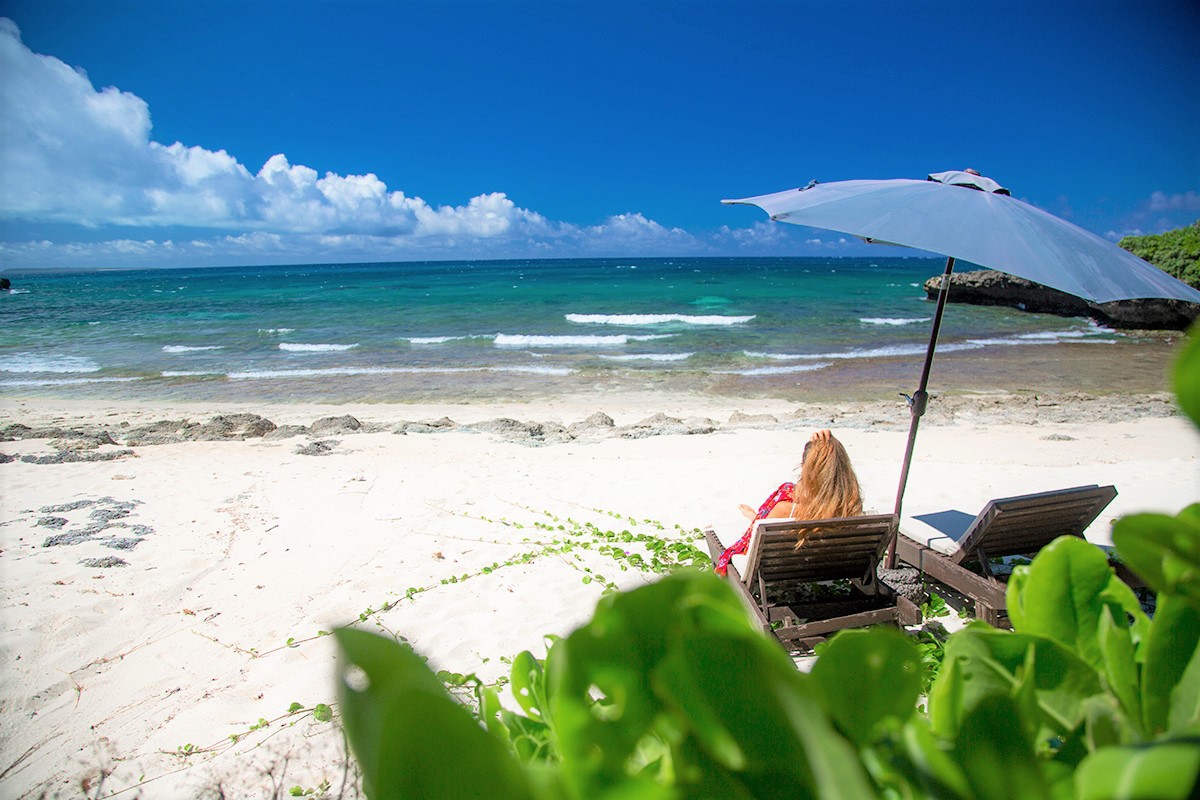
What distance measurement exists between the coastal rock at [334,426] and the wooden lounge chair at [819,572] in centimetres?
799

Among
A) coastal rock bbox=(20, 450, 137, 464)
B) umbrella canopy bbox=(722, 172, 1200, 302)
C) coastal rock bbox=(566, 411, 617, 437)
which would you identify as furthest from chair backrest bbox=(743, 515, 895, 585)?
coastal rock bbox=(20, 450, 137, 464)

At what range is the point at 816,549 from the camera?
4.15m

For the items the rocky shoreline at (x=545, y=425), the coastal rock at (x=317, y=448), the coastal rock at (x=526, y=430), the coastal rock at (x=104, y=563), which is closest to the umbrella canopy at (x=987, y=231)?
the coastal rock at (x=104, y=563)

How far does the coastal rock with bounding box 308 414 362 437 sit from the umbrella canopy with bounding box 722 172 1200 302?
8.39 meters

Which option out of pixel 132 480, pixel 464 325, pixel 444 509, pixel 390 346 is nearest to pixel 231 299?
pixel 464 325

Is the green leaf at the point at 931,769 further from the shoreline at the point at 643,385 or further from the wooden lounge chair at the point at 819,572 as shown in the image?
the shoreline at the point at 643,385

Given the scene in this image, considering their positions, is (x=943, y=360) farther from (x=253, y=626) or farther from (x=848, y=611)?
(x=253, y=626)

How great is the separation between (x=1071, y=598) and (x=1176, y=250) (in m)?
29.6

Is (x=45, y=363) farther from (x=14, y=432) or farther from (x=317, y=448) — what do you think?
(x=317, y=448)

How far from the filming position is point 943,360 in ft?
62.7

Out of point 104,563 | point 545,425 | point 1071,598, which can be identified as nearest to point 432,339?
point 545,425

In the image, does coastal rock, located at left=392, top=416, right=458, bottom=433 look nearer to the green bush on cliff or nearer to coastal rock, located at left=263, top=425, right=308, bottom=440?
coastal rock, located at left=263, top=425, right=308, bottom=440

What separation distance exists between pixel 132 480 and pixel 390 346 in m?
15.3

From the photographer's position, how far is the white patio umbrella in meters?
3.51
